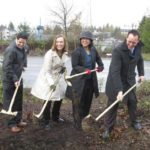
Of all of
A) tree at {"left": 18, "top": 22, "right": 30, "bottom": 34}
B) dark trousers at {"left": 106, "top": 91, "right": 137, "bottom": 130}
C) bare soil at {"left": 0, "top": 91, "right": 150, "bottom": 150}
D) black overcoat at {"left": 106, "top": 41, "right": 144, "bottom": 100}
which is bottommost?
bare soil at {"left": 0, "top": 91, "right": 150, "bottom": 150}

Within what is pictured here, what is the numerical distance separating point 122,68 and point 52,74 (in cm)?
113

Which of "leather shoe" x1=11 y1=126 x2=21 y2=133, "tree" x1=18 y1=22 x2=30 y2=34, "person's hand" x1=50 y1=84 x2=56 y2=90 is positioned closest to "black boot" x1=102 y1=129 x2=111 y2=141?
"person's hand" x1=50 y1=84 x2=56 y2=90

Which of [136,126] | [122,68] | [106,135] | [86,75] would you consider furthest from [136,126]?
[86,75]

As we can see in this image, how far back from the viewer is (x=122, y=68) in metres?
5.37

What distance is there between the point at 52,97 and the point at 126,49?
1.40 m

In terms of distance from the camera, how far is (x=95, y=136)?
569 cm

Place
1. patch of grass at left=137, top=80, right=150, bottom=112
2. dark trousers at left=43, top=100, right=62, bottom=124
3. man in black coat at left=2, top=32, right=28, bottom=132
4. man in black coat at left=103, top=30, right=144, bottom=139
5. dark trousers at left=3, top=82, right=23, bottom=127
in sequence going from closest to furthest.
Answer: man in black coat at left=103, top=30, right=144, bottom=139 → man in black coat at left=2, top=32, right=28, bottom=132 → dark trousers at left=3, top=82, right=23, bottom=127 → dark trousers at left=43, top=100, right=62, bottom=124 → patch of grass at left=137, top=80, right=150, bottom=112

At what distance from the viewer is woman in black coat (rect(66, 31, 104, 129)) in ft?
18.0

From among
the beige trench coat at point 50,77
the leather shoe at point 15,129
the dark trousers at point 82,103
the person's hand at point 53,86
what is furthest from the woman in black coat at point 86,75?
the leather shoe at point 15,129

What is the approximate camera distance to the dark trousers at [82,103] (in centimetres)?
568

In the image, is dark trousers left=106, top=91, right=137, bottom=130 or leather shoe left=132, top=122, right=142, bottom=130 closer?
dark trousers left=106, top=91, right=137, bottom=130

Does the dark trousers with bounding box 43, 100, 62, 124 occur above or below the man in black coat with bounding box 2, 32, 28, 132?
below

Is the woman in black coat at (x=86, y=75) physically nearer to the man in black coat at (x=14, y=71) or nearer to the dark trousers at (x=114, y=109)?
the dark trousers at (x=114, y=109)

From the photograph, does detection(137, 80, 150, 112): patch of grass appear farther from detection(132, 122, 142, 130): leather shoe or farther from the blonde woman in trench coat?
the blonde woman in trench coat
